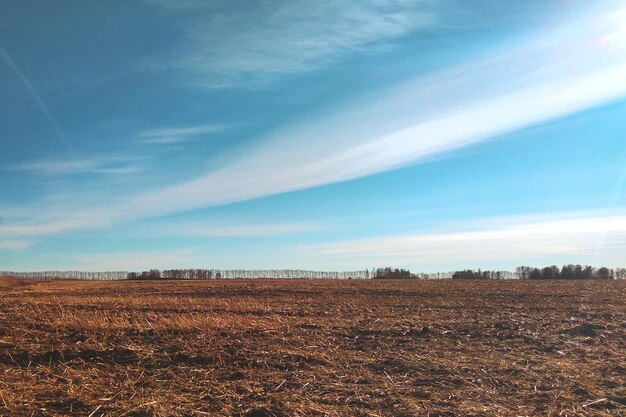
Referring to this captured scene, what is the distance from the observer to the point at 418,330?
43.7 ft

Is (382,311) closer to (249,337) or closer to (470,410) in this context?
(249,337)

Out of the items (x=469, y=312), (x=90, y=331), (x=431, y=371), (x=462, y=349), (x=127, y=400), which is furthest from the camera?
(x=469, y=312)

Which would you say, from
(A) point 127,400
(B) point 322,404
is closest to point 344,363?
(B) point 322,404

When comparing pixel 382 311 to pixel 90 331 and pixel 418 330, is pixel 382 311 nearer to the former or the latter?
pixel 418 330

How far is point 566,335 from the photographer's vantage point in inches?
513

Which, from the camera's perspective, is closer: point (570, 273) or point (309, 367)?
point (309, 367)

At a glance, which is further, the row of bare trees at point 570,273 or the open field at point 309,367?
the row of bare trees at point 570,273

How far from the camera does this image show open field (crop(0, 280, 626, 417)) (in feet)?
24.1

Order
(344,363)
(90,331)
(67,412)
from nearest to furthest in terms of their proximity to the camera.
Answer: (67,412) → (344,363) → (90,331)

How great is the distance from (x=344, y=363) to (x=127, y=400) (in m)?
4.15

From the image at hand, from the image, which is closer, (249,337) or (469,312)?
(249,337)

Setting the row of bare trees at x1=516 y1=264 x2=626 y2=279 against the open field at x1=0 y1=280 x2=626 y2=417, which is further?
the row of bare trees at x1=516 y1=264 x2=626 y2=279

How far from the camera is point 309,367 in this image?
30.9 feet

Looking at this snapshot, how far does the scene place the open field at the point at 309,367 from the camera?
7.34 meters
